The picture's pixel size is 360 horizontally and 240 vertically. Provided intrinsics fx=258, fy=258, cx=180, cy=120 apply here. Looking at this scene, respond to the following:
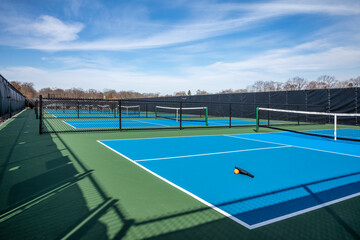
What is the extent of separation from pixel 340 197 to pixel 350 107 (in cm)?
Answer: 1672

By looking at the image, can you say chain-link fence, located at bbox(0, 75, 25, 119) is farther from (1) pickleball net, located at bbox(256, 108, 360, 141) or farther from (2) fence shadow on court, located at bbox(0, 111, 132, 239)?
(1) pickleball net, located at bbox(256, 108, 360, 141)

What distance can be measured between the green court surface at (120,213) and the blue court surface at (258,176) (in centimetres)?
20

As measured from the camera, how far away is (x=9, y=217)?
10.2ft

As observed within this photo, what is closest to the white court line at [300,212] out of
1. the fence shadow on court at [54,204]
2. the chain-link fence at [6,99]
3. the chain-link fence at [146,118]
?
the fence shadow on court at [54,204]

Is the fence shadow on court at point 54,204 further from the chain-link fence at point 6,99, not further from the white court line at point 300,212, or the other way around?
the chain-link fence at point 6,99

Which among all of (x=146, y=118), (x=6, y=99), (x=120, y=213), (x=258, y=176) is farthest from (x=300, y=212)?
(x=146, y=118)

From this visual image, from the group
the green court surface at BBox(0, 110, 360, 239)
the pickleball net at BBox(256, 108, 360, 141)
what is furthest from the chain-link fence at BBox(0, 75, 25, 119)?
the pickleball net at BBox(256, 108, 360, 141)

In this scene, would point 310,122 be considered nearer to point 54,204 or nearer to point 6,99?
point 54,204

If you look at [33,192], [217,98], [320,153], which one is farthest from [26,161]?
[217,98]

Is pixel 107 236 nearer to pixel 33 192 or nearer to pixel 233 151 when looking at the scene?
pixel 33 192

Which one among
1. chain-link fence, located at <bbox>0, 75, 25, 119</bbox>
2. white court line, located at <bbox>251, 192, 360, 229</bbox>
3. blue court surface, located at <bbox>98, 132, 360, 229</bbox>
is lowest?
white court line, located at <bbox>251, 192, 360, 229</bbox>

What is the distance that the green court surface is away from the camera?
274 cm

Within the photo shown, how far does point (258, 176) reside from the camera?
4930mm

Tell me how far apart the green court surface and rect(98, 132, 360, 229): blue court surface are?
20 cm
